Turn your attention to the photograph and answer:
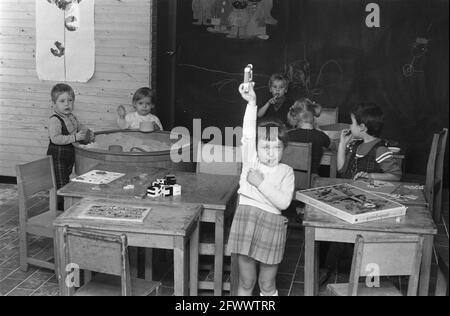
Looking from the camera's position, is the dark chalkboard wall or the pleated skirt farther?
the dark chalkboard wall

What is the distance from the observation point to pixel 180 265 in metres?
4.27

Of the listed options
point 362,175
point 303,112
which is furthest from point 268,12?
point 362,175

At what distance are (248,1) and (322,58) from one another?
110 centimetres

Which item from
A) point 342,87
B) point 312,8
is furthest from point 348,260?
point 312,8

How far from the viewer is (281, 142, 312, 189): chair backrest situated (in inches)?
250

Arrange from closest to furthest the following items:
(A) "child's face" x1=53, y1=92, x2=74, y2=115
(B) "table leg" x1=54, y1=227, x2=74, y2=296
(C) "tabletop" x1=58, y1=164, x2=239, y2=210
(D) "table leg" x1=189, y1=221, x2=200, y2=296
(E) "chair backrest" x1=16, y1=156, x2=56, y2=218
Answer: (B) "table leg" x1=54, y1=227, x2=74, y2=296
(D) "table leg" x1=189, y1=221, x2=200, y2=296
(C) "tabletop" x1=58, y1=164, x2=239, y2=210
(E) "chair backrest" x1=16, y1=156, x2=56, y2=218
(A) "child's face" x1=53, y1=92, x2=74, y2=115

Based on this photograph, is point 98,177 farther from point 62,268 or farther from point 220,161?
point 62,268

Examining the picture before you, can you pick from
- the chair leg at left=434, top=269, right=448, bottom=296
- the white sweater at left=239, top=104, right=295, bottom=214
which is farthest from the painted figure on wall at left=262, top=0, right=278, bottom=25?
the chair leg at left=434, top=269, right=448, bottom=296

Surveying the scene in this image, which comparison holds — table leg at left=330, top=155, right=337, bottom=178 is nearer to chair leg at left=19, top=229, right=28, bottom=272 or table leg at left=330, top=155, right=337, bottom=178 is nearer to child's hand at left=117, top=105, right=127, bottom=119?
child's hand at left=117, top=105, right=127, bottom=119

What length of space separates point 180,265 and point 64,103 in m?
3.03

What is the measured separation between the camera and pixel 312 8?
809cm

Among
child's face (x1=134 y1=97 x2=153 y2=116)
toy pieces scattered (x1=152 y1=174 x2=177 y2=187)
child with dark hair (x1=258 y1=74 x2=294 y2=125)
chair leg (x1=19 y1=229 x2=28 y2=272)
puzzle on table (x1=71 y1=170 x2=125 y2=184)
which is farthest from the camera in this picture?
child with dark hair (x1=258 y1=74 x2=294 y2=125)

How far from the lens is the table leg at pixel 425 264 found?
445cm
